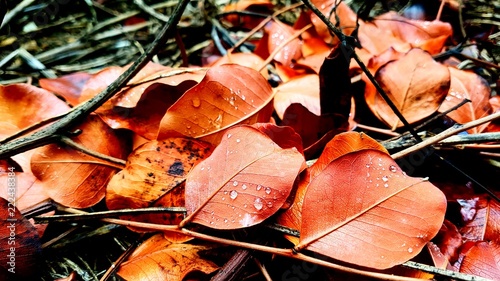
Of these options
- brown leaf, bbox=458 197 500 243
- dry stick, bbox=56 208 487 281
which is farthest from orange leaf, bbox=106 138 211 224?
brown leaf, bbox=458 197 500 243

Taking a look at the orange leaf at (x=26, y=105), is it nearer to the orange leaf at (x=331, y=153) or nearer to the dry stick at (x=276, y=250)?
the dry stick at (x=276, y=250)

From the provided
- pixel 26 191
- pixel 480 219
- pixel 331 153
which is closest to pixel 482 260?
pixel 480 219

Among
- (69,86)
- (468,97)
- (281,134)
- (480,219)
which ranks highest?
(69,86)

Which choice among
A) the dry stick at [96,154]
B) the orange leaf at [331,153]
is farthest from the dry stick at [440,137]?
the dry stick at [96,154]

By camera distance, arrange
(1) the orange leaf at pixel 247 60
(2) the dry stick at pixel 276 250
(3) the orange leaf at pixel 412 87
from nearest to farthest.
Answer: (2) the dry stick at pixel 276 250, (3) the orange leaf at pixel 412 87, (1) the orange leaf at pixel 247 60

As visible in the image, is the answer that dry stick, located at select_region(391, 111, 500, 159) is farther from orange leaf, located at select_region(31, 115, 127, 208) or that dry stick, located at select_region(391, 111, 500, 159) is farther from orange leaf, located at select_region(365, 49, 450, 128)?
orange leaf, located at select_region(31, 115, 127, 208)

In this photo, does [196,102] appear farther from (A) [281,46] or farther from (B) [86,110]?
(A) [281,46]

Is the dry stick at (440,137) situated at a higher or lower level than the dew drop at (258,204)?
lower
